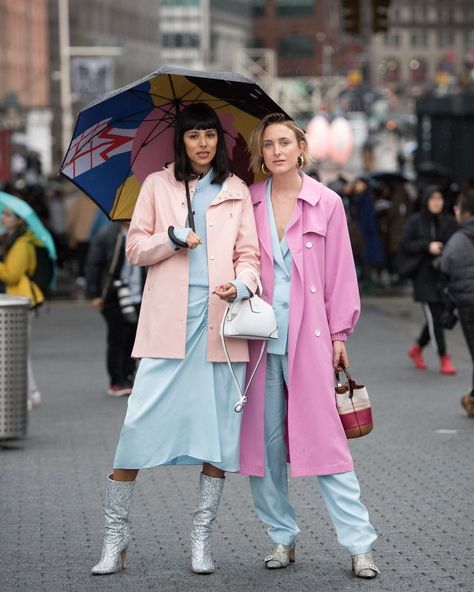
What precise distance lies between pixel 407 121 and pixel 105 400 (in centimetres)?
10969

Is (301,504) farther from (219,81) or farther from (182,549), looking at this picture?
(219,81)

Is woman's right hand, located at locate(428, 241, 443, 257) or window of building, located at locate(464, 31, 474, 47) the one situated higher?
window of building, located at locate(464, 31, 474, 47)

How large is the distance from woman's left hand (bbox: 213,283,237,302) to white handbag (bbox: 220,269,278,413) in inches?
2.1

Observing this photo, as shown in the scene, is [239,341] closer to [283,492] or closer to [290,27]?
[283,492]

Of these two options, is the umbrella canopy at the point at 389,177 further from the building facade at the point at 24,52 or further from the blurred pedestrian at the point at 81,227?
the building facade at the point at 24,52

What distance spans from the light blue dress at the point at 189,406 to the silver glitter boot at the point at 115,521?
0.39 ft

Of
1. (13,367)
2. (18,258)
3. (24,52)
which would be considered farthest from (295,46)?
(13,367)

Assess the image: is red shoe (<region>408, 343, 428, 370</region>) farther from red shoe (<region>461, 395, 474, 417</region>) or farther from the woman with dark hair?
the woman with dark hair

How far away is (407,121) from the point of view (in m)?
122

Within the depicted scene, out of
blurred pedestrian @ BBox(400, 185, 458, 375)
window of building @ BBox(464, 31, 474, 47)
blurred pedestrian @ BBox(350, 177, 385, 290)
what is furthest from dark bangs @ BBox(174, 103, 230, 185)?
window of building @ BBox(464, 31, 474, 47)

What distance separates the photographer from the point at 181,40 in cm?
16538

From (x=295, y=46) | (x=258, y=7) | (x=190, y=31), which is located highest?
(x=258, y=7)

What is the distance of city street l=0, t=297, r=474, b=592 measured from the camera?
23.7 feet

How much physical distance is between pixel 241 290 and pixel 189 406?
539 millimetres
